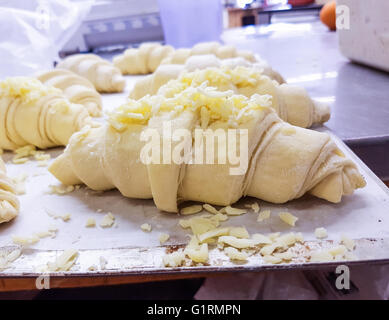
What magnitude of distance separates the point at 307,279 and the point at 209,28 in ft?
8.47

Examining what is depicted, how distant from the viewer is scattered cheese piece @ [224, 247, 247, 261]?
83cm

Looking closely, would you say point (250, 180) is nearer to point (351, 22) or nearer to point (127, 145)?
point (127, 145)

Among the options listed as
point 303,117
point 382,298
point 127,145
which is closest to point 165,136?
point 127,145

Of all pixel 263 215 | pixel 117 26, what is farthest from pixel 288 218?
pixel 117 26

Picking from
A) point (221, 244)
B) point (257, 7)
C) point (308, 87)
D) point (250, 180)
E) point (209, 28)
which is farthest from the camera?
point (257, 7)

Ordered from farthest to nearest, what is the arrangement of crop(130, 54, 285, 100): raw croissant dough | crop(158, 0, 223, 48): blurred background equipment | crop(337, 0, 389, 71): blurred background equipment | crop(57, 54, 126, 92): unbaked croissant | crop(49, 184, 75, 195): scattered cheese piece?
1. crop(158, 0, 223, 48): blurred background equipment
2. crop(57, 54, 126, 92): unbaked croissant
3. crop(337, 0, 389, 71): blurred background equipment
4. crop(130, 54, 285, 100): raw croissant dough
5. crop(49, 184, 75, 195): scattered cheese piece

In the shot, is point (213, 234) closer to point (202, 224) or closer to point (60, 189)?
point (202, 224)

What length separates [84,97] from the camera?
6.29ft

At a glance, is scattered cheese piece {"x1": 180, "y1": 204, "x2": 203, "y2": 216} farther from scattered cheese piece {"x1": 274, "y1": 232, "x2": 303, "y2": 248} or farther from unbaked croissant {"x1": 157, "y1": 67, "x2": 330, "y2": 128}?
unbaked croissant {"x1": 157, "y1": 67, "x2": 330, "y2": 128}

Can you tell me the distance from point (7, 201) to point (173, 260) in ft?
1.90

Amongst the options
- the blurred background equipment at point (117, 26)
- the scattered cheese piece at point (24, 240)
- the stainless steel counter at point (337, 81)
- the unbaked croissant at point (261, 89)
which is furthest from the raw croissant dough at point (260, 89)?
the blurred background equipment at point (117, 26)

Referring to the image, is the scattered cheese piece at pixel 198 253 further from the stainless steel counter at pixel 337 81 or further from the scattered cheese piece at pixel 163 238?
the stainless steel counter at pixel 337 81

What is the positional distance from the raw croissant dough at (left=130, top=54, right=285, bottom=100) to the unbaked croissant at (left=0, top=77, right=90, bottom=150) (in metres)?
0.44

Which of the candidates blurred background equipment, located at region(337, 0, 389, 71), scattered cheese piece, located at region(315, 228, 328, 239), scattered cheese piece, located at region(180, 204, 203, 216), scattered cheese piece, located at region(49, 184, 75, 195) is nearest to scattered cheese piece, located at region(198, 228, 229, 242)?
scattered cheese piece, located at region(180, 204, 203, 216)
